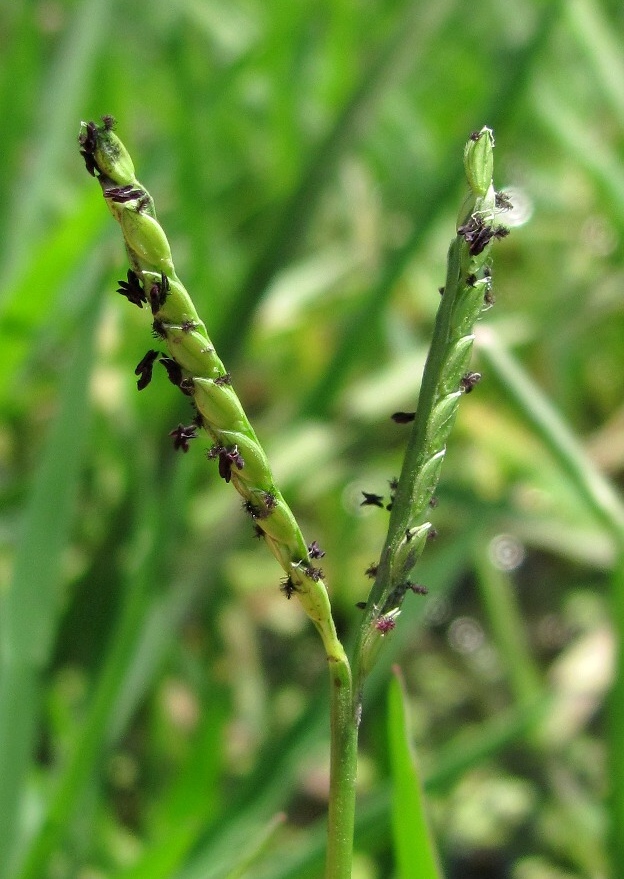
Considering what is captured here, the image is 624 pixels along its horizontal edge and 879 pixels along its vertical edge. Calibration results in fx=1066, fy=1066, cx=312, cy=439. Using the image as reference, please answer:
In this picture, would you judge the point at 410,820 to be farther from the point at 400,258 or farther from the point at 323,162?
the point at 323,162

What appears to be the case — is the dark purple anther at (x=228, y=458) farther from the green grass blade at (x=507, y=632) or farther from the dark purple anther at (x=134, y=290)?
the green grass blade at (x=507, y=632)

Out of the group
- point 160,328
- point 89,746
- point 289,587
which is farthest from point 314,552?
point 89,746

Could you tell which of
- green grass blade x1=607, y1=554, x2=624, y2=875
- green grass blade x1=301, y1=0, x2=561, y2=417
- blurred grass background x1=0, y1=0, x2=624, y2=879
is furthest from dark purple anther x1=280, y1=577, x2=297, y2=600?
green grass blade x1=301, y1=0, x2=561, y2=417

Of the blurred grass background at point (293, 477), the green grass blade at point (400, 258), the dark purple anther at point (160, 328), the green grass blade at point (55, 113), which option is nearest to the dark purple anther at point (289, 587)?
the dark purple anther at point (160, 328)

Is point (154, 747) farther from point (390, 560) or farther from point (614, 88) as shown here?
point (614, 88)

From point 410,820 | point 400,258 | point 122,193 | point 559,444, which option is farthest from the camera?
point 400,258

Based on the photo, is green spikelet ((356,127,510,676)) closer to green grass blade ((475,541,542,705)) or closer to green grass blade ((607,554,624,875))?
green grass blade ((607,554,624,875))

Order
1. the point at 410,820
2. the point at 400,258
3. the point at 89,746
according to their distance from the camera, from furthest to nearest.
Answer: the point at 400,258
the point at 89,746
the point at 410,820

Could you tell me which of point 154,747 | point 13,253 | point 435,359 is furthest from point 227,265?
point 435,359
